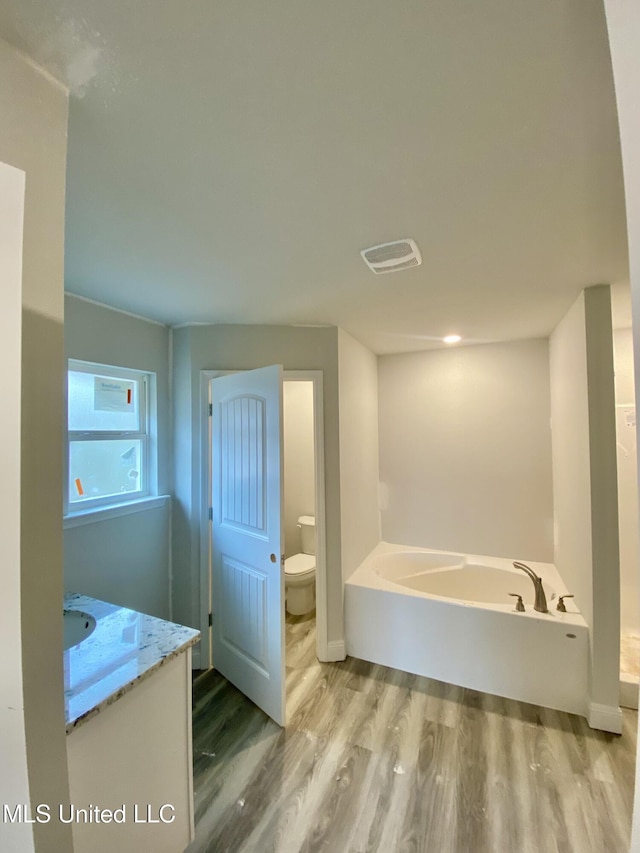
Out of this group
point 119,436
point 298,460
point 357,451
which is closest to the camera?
point 119,436

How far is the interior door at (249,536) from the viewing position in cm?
191

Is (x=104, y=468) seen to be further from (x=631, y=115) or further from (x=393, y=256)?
(x=631, y=115)

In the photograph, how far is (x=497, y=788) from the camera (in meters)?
1.54

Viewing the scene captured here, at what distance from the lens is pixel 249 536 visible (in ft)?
6.85

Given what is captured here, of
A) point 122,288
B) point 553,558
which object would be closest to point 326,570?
point 553,558

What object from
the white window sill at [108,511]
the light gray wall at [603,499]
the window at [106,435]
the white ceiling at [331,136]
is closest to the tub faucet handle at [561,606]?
the light gray wall at [603,499]

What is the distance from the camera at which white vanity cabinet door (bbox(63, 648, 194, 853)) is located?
0.93m

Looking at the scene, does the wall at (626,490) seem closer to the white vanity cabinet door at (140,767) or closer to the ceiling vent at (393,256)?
the ceiling vent at (393,256)

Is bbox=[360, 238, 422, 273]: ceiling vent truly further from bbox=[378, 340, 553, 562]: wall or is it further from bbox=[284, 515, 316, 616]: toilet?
bbox=[284, 515, 316, 616]: toilet

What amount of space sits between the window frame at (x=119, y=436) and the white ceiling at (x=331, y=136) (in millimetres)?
587

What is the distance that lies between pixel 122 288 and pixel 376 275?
4.27 ft

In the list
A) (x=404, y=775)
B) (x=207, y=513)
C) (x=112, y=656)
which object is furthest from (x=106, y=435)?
(x=404, y=775)

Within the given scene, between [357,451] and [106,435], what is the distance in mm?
1760

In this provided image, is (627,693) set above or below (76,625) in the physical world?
below
